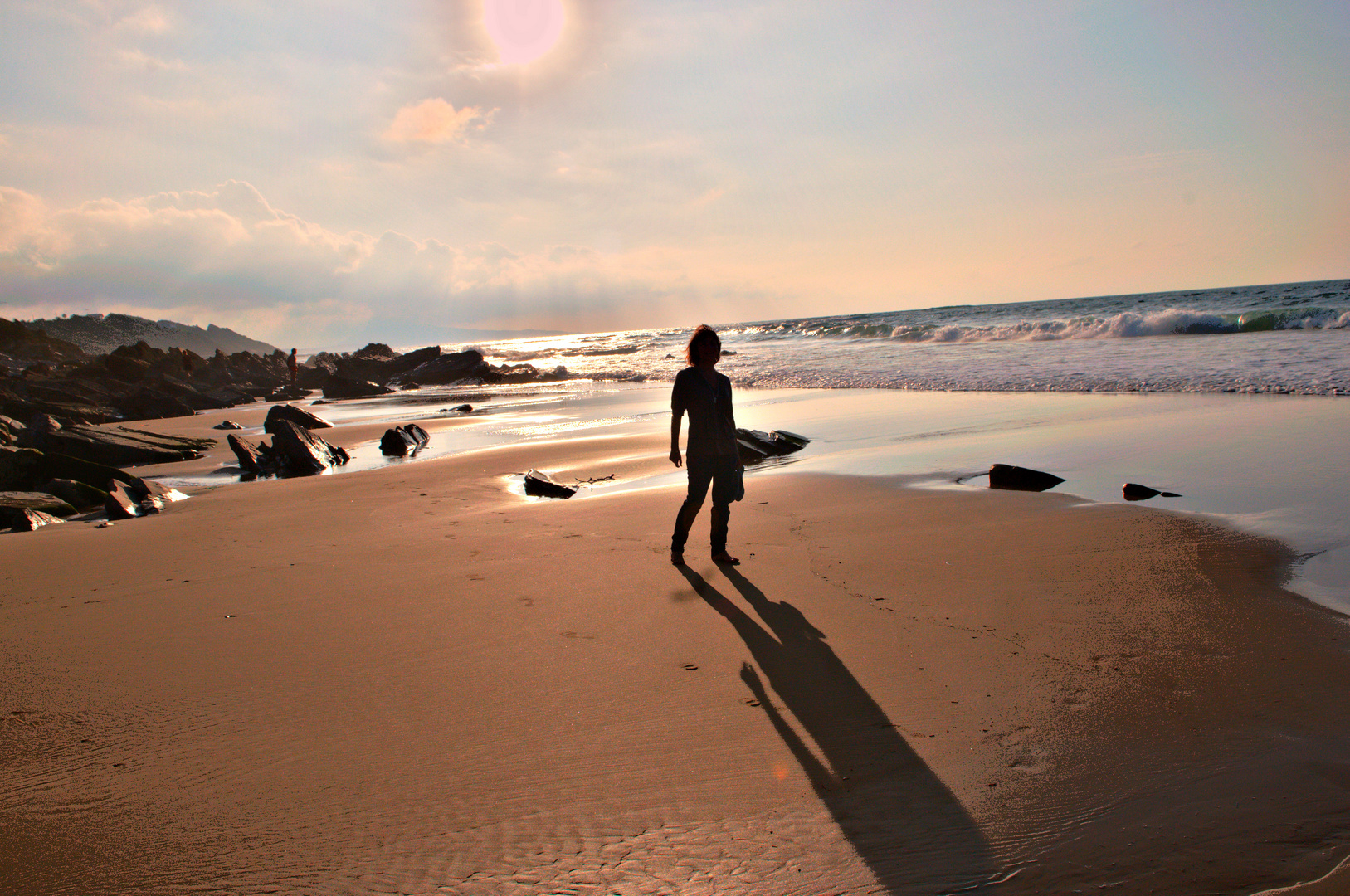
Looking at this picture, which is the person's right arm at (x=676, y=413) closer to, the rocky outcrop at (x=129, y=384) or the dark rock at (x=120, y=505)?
the dark rock at (x=120, y=505)

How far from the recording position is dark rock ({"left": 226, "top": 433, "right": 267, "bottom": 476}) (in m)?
11.3

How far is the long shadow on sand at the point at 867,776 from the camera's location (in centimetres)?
211

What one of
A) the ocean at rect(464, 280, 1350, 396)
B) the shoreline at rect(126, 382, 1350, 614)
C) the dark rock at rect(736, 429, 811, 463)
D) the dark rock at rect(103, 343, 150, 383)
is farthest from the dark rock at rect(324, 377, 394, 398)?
the dark rock at rect(736, 429, 811, 463)

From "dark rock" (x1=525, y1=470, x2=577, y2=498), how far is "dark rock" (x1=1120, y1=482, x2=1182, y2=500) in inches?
220

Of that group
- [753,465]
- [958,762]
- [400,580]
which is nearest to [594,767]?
[958,762]

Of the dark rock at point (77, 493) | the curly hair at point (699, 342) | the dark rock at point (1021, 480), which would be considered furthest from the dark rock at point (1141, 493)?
the dark rock at point (77, 493)

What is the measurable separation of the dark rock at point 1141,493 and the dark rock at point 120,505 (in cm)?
998

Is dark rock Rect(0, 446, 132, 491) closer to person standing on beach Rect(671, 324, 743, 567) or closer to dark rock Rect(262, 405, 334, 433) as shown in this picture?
dark rock Rect(262, 405, 334, 433)

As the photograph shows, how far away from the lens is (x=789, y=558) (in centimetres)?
528

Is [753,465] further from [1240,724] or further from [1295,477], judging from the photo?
[1240,724]

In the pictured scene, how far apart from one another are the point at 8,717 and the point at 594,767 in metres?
2.58

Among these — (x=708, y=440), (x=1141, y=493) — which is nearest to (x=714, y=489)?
(x=708, y=440)

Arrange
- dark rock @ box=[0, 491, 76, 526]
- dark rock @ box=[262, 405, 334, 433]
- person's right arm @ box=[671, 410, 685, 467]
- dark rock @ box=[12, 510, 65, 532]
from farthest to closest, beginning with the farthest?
1. dark rock @ box=[262, 405, 334, 433]
2. dark rock @ box=[0, 491, 76, 526]
3. dark rock @ box=[12, 510, 65, 532]
4. person's right arm @ box=[671, 410, 685, 467]

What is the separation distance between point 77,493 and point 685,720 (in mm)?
9717
